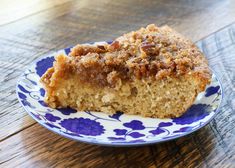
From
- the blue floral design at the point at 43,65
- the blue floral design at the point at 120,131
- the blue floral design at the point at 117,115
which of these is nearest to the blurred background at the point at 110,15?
the blue floral design at the point at 43,65

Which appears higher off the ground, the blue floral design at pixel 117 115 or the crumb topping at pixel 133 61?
the crumb topping at pixel 133 61

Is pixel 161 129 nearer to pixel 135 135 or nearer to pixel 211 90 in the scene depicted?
pixel 135 135

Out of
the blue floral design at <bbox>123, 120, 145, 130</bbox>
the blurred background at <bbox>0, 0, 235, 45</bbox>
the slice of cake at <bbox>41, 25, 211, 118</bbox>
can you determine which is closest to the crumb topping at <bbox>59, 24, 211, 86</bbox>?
the slice of cake at <bbox>41, 25, 211, 118</bbox>

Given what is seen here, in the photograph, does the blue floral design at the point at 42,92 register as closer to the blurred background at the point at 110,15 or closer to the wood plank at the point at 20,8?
the blurred background at the point at 110,15

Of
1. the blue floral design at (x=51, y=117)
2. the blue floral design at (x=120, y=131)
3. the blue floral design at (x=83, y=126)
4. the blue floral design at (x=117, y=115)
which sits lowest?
the blue floral design at (x=117, y=115)

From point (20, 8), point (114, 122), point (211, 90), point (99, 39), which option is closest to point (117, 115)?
point (114, 122)

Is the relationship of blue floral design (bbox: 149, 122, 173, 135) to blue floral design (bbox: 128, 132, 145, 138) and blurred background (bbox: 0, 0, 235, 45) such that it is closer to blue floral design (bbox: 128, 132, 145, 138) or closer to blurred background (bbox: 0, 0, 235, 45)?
blue floral design (bbox: 128, 132, 145, 138)
